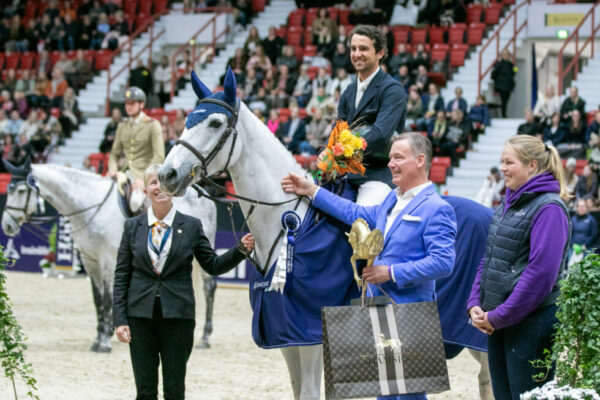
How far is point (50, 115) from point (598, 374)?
2016cm

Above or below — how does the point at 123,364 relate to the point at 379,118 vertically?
below

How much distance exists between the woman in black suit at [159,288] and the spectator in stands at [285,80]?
47.8 ft

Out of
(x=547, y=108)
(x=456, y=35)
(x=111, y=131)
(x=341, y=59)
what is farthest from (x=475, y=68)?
(x=111, y=131)

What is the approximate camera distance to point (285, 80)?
19641 mm

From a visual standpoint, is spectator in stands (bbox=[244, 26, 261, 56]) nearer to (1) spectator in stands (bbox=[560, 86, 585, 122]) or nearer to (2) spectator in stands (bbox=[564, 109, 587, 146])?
(1) spectator in stands (bbox=[560, 86, 585, 122])

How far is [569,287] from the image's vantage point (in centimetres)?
403

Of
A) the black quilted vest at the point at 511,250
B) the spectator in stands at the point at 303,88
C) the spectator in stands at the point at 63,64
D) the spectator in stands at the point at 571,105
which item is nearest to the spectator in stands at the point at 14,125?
the spectator in stands at the point at 63,64

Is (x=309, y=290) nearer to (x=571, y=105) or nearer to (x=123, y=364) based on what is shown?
(x=123, y=364)

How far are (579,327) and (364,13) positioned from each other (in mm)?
17463

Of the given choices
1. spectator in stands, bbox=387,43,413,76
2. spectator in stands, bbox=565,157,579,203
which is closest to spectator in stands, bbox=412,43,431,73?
spectator in stands, bbox=387,43,413,76

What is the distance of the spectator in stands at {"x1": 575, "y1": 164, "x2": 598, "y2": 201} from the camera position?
45.6 ft

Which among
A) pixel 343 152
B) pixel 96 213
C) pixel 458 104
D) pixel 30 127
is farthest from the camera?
pixel 30 127

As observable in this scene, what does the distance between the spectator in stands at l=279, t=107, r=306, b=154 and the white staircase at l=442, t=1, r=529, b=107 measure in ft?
10.3

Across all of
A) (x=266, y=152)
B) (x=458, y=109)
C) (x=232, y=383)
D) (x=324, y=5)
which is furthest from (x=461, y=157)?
(x=266, y=152)
